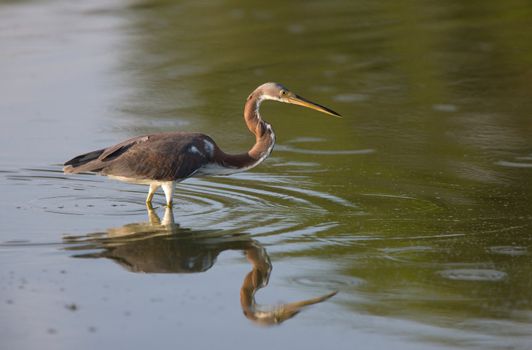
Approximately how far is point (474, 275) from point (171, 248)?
7.87 feet

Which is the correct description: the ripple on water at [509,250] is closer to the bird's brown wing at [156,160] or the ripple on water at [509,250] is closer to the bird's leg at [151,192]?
the bird's brown wing at [156,160]

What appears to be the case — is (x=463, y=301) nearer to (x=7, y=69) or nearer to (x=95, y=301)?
(x=95, y=301)

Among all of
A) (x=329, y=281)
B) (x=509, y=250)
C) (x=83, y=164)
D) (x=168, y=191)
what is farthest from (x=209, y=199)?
(x=509, y=250)

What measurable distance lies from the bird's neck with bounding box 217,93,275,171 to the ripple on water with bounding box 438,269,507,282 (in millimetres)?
2912

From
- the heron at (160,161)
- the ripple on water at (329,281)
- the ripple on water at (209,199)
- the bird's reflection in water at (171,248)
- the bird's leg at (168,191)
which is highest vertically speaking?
the heron at (160,161)

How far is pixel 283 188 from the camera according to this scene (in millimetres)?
10672

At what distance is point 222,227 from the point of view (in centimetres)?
935

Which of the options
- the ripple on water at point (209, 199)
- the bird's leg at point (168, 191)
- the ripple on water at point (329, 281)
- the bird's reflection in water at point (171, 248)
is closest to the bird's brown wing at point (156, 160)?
the bird's leg at point (168, 191)

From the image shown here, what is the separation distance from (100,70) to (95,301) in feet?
29.5

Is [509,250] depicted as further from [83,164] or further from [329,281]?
[83,164]

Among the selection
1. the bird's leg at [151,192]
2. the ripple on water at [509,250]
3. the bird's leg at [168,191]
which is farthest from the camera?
the bird's leg at [151,192]

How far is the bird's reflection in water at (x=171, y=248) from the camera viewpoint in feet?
26.9

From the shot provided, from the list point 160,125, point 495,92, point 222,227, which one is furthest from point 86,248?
point 495,92

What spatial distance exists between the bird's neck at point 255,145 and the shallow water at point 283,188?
0.31 m
